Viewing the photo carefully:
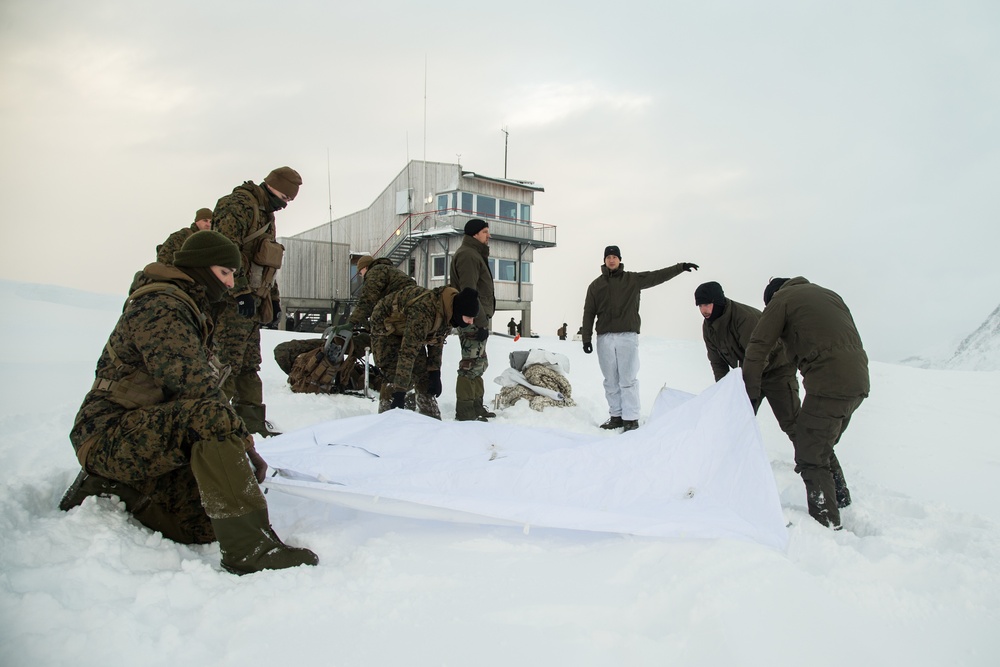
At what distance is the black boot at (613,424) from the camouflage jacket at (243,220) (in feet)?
10.2

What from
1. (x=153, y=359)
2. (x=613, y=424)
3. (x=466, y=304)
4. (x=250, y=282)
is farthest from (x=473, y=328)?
(x=153, y=359)

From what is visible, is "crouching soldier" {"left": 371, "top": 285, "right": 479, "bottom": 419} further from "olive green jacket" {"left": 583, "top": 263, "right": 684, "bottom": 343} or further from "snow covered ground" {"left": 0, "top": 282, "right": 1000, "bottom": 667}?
"snow covered ground" {"left": 0, "top": 282, "right": 1000, "bottom": 667}

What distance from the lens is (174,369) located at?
1.90 m

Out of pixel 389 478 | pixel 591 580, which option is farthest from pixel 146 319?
pixel 591 580

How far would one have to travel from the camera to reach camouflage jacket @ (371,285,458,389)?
4.38 metres

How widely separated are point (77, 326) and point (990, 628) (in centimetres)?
995

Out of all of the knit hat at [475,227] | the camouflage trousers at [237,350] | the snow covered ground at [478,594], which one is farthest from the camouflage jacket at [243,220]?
the knit hat at [475,227]

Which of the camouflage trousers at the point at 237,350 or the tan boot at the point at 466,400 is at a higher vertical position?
the camouflage trousers at the point at 237,350

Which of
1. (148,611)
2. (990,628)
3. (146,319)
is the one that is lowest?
(990,628)

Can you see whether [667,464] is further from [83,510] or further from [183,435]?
[83,510]

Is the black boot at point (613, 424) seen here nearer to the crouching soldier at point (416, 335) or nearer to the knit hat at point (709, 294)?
the crouching soldier at point (416, 335)

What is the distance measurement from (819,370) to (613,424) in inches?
96.6

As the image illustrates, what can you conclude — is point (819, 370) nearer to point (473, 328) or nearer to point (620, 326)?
point (620, 326)

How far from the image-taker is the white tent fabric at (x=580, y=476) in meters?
2.11
